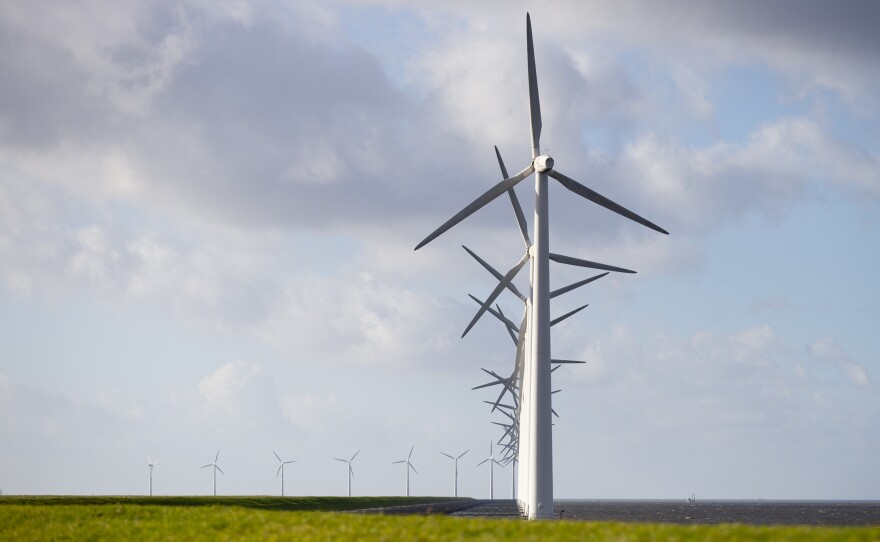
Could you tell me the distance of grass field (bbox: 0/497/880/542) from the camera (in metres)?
25.7

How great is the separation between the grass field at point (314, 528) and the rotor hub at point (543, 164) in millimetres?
28246

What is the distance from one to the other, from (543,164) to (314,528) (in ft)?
106

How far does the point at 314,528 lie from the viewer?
103 feet

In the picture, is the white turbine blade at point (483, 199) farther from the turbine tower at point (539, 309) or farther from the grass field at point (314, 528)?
the grass field at point (314, 528)

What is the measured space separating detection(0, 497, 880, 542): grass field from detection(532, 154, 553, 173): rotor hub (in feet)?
92.7

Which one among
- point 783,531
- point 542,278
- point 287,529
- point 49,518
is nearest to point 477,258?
point 542,278

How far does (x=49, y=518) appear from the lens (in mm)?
40312

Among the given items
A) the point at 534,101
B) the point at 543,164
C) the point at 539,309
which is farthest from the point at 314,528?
the point at 534,101

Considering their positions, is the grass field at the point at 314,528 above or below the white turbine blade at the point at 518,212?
below

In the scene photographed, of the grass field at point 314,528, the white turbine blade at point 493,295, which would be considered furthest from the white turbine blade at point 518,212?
the grass field at point 314,528

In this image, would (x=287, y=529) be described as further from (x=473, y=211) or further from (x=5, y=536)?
(x=473, y=211)

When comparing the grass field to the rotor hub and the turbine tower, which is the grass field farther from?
the rotor hub

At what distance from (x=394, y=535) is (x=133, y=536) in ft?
36.4

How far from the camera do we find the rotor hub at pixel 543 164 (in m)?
59.1
